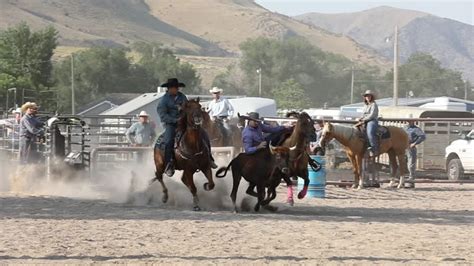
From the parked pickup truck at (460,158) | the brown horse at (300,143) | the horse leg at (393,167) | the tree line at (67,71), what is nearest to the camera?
the brown horse at (300,143)

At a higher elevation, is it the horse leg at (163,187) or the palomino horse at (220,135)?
the palomino horse at (220,135)

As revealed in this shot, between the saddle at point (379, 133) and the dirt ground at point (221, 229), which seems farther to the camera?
the saddle at point (379, 133)

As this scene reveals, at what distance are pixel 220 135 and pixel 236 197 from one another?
6.39m

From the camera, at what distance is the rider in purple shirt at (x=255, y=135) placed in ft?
51.0

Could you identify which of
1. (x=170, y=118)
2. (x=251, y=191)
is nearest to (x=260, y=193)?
(x=251, y=191)

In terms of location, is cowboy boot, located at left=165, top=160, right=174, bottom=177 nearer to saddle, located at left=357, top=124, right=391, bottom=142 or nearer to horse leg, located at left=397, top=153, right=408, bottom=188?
saddle, located at left=357, top=124, right=391, bottom=142

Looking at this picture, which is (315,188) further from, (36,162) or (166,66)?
(166,66)

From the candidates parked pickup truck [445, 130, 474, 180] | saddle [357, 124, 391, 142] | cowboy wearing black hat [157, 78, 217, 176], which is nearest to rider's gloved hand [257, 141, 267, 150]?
cowboy wearing black hat [157, 78, 217, 176]

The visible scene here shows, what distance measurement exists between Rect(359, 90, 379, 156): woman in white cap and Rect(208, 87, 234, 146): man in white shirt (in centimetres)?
315

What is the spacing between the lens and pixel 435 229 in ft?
44.5

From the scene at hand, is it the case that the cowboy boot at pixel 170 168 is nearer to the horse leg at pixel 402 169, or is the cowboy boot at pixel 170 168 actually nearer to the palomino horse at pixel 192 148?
the palomino horse at pixel 192 148

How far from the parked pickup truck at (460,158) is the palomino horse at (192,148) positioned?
13.3 m

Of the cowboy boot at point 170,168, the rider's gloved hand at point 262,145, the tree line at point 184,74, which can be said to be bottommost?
the cowboy boot at point 170,168

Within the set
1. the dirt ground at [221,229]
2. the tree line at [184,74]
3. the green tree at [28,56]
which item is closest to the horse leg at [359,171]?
the dirt ground at [221,229]
